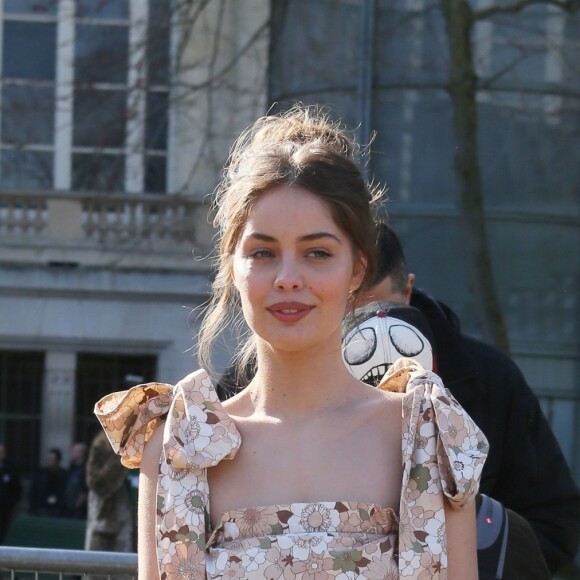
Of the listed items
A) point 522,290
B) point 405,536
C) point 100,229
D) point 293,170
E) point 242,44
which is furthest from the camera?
point 100,229

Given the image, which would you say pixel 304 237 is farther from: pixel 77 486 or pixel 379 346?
pixel 77 486

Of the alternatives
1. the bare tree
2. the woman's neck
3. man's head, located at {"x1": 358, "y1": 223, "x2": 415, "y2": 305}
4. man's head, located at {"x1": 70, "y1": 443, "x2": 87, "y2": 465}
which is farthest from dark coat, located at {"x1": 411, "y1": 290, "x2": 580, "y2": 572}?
man's head, located at {"x1": 70, "y1": 443, "x2": 87, "y2": 465}

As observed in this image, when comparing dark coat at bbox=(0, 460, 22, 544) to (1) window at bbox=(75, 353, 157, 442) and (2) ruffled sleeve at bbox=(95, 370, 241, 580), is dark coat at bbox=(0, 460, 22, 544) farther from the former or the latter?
(2) ruffled sleeve at bbox=(95, 370, 241, 580)

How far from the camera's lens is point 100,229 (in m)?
16.4

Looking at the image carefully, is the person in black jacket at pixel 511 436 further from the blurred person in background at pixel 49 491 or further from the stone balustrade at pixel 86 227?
the stone balustrade at pixel 86 227

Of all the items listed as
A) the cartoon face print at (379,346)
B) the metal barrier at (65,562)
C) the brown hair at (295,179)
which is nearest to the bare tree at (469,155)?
the metal barrier at (65,562)

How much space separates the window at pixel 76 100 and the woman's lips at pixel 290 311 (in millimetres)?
10538

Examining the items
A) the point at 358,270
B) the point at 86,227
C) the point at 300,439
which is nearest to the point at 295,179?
the point at 358,270

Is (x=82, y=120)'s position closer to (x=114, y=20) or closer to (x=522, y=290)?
(x=114, y=20)

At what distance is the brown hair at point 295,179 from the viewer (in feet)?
8.60

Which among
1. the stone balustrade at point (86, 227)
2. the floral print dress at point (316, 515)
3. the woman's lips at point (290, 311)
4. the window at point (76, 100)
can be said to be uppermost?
the window at point (76, 100)

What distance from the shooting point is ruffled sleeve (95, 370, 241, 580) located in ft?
8.12

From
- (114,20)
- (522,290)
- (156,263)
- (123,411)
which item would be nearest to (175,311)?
(156,263)

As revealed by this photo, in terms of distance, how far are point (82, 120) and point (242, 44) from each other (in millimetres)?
2052
